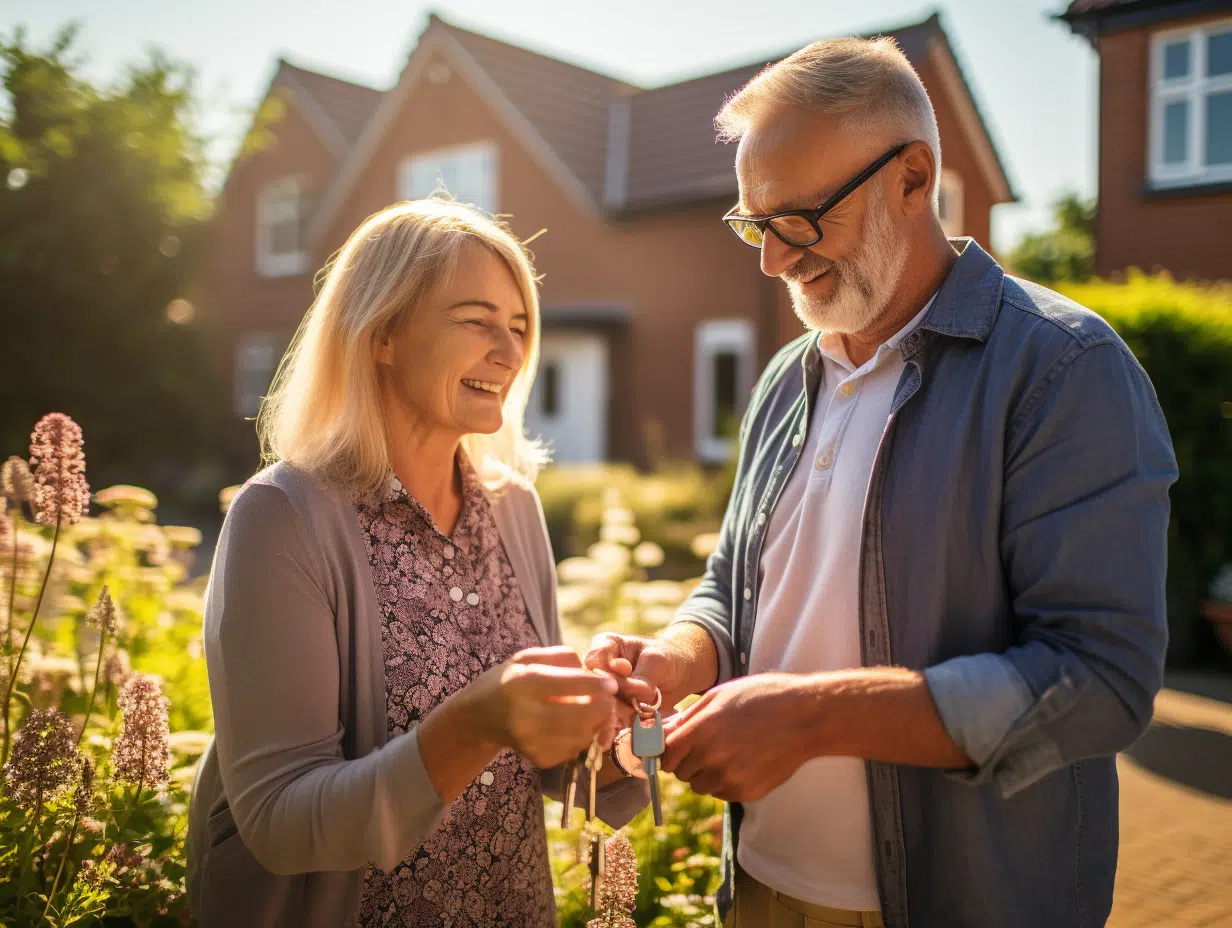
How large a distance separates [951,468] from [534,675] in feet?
2.76

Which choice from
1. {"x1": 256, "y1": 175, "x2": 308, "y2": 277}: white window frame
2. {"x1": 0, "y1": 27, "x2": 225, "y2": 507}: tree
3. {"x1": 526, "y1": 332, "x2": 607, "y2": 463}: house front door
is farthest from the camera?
{"x1": 256, "y1": 175, "x2": 308, "y2": 277}: white window frame

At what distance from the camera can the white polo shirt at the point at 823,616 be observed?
2039 millimetres

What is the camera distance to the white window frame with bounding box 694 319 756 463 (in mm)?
16016

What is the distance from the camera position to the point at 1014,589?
182 centimetres

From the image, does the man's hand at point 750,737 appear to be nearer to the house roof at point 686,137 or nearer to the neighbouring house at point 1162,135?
the neighbouring house at point 1162,135

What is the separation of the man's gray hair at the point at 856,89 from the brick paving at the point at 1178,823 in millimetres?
2885

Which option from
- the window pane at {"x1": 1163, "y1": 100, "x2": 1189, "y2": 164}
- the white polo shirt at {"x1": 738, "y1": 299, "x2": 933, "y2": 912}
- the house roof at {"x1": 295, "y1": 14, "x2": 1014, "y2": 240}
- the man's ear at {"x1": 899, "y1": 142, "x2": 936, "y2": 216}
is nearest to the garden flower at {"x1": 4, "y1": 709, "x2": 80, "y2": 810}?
the white polo shirt at {"x1": 738, "y1": 299, "x2": 933, "y2": 912}

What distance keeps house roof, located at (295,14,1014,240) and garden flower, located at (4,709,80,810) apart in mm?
13910

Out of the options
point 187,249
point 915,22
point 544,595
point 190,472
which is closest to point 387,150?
point 187,249

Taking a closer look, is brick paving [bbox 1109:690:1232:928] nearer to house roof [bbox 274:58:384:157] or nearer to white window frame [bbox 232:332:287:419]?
house roof [bbox 274:58:384:157]

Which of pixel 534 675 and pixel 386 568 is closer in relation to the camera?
pixel 534 675

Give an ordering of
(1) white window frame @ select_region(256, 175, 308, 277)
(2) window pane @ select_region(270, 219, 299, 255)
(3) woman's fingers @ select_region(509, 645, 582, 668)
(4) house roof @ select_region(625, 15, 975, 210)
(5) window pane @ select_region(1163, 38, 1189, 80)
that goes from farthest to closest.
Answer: (2) window pane @ select_region(270, 219, 299, 255) → (1) white window frame @ select_region(256, 175, 308, 277) → (4) house roof @ select_region(625, 15, 975, 210) → (5) window pane @ select_region(1163, 38, 1189, 80) → (3) woman's fingers @ select_region(509, 645, 582, 668)

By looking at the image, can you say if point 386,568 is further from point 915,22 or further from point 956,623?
point 915,22

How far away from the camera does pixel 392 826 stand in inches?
68.1
